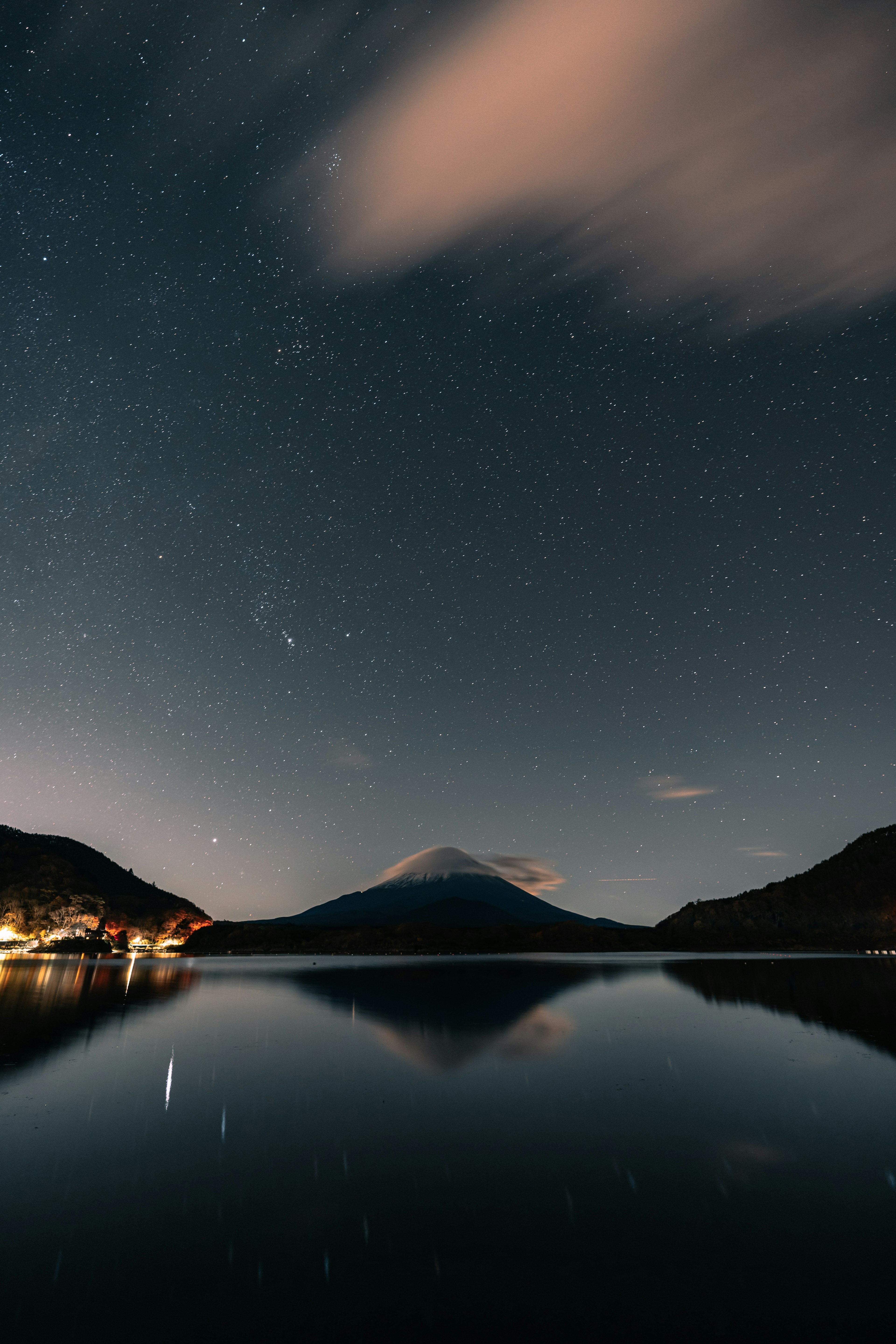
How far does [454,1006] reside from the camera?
45531 millimetres

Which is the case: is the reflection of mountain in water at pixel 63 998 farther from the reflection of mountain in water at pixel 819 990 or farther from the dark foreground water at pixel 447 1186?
the reflection of mountain in water at pixel 819 990

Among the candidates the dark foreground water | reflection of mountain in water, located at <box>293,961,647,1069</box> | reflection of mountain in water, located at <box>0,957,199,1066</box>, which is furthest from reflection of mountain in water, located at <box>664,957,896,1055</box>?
reflection of mountain in water, located at <box>0,957,199,1066</box>

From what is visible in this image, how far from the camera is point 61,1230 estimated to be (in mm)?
10203

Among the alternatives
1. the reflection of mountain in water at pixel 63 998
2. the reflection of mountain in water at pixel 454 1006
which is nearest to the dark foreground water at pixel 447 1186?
the reflection of mountain in water at pixel 454 1006

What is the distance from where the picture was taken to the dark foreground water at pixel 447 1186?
782 centimetres

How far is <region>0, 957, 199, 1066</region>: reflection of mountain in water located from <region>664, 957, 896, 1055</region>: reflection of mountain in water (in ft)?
127

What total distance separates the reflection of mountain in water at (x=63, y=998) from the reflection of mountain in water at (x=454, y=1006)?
581 inches

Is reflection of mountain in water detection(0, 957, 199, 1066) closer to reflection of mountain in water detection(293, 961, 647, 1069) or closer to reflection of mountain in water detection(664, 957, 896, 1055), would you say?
reflection of mountain in water detection(293, 961, 647, 1069)

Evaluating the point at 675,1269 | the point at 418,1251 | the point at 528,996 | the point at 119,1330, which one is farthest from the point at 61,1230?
the point at 528,996

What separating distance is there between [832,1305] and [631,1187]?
4.74m

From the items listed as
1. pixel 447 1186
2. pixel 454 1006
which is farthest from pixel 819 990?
pixel 447 1186

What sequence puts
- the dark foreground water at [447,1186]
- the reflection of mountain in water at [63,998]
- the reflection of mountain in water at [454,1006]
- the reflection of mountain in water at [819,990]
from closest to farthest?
the dark foreground water at [447,1186] → the reflection of mountain in water at [454,1006] → the reflection of mountain in water at [63,998] → the reflection of mountain in water at [819,990]

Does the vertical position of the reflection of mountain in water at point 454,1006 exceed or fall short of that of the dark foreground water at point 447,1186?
it falls short

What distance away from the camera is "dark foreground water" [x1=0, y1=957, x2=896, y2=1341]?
7820 millimetres
